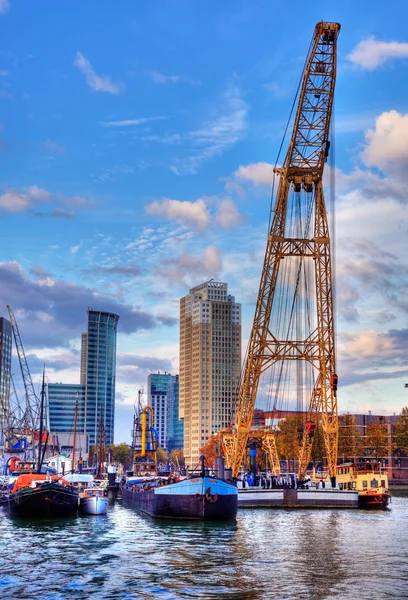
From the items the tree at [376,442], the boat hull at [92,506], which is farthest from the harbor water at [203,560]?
the tree at [376,442]

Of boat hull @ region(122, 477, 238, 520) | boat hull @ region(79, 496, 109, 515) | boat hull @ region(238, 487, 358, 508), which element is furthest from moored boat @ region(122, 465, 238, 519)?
boat hull @ region(238, 487, 358, 508)

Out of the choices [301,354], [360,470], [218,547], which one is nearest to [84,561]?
[218,547]

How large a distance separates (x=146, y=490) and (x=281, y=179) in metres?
40.3

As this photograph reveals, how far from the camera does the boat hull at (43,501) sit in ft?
197

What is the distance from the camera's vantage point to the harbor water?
3030cm

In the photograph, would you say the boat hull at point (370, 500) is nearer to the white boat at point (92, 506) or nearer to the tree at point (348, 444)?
the white boat at point (92, 506)

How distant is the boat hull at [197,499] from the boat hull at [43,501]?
7.79m

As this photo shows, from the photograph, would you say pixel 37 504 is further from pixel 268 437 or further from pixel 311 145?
pixel 268 437

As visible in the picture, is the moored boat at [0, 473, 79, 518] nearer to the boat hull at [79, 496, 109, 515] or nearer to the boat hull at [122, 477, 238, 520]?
the boat hull at [79, 496, 109, 515]

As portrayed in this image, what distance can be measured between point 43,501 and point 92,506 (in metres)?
8.48

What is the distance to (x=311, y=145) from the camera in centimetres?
8525

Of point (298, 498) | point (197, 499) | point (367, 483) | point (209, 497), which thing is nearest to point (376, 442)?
point (367, 483)

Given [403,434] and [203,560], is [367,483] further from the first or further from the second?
[403,434]

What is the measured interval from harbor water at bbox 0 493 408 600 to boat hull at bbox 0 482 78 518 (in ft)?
3.67
